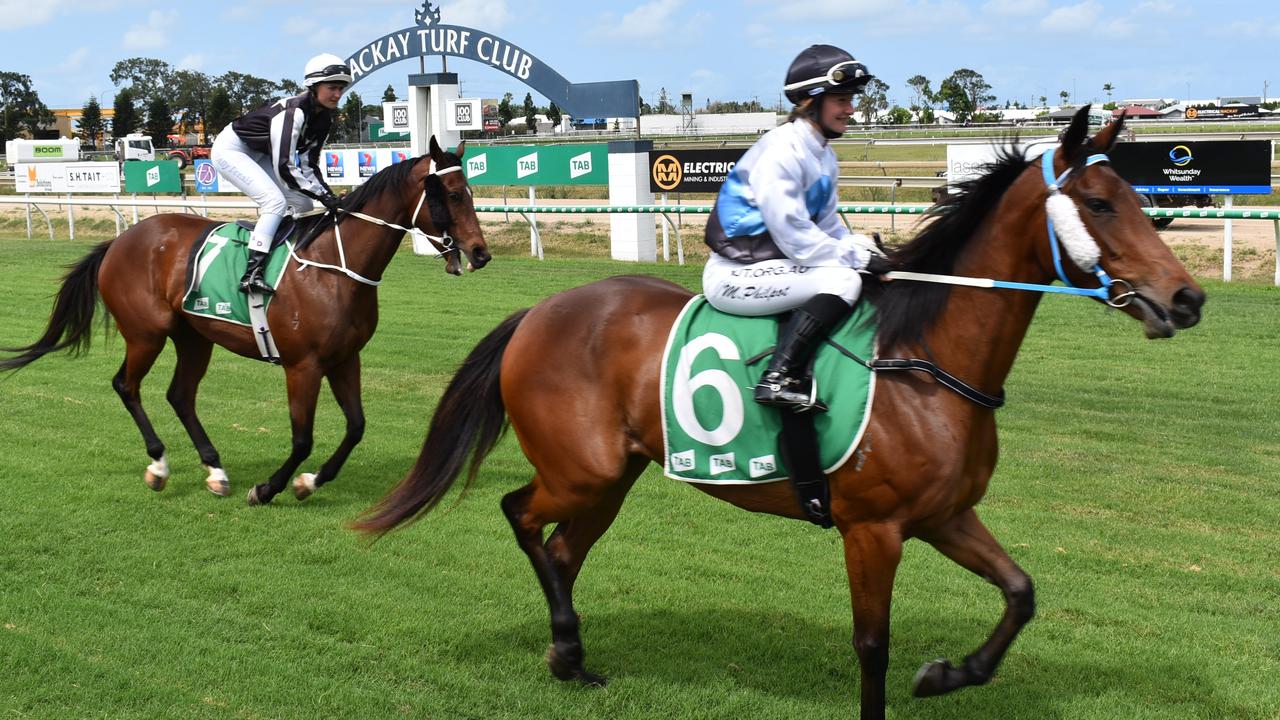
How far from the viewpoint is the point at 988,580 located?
155 inches

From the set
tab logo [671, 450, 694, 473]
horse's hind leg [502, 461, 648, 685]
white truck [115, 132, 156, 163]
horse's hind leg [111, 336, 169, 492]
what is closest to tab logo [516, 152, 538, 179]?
horse's hind leg [111, 336, 169, 492]

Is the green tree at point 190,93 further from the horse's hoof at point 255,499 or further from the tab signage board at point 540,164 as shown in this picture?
the horse's hoof at point 255,499

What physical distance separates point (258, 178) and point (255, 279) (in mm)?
734

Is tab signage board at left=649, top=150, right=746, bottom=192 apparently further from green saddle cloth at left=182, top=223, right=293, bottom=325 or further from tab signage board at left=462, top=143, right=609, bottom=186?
green saddle cloth at left=182, top=223, right=293, bottom=325

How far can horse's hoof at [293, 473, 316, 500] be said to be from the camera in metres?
6.73

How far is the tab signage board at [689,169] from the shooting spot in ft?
59.5

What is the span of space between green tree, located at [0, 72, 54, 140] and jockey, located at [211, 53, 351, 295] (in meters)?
81.3

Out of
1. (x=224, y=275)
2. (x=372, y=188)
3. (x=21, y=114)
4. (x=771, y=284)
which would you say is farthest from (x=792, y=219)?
(x=21, y=114)

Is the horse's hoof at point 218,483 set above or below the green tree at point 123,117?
below

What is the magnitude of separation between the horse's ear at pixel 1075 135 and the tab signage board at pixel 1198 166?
11.7m

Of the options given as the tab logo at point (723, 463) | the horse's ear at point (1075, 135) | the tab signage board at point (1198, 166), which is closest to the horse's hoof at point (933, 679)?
the tab logo at point (723, 463)

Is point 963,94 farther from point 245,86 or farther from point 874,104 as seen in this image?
point 245,86

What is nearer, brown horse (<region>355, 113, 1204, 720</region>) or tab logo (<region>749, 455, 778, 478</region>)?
brown horse (<region>355, 113, 1204, 720</region>)

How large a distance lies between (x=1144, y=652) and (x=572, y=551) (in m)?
2.13
